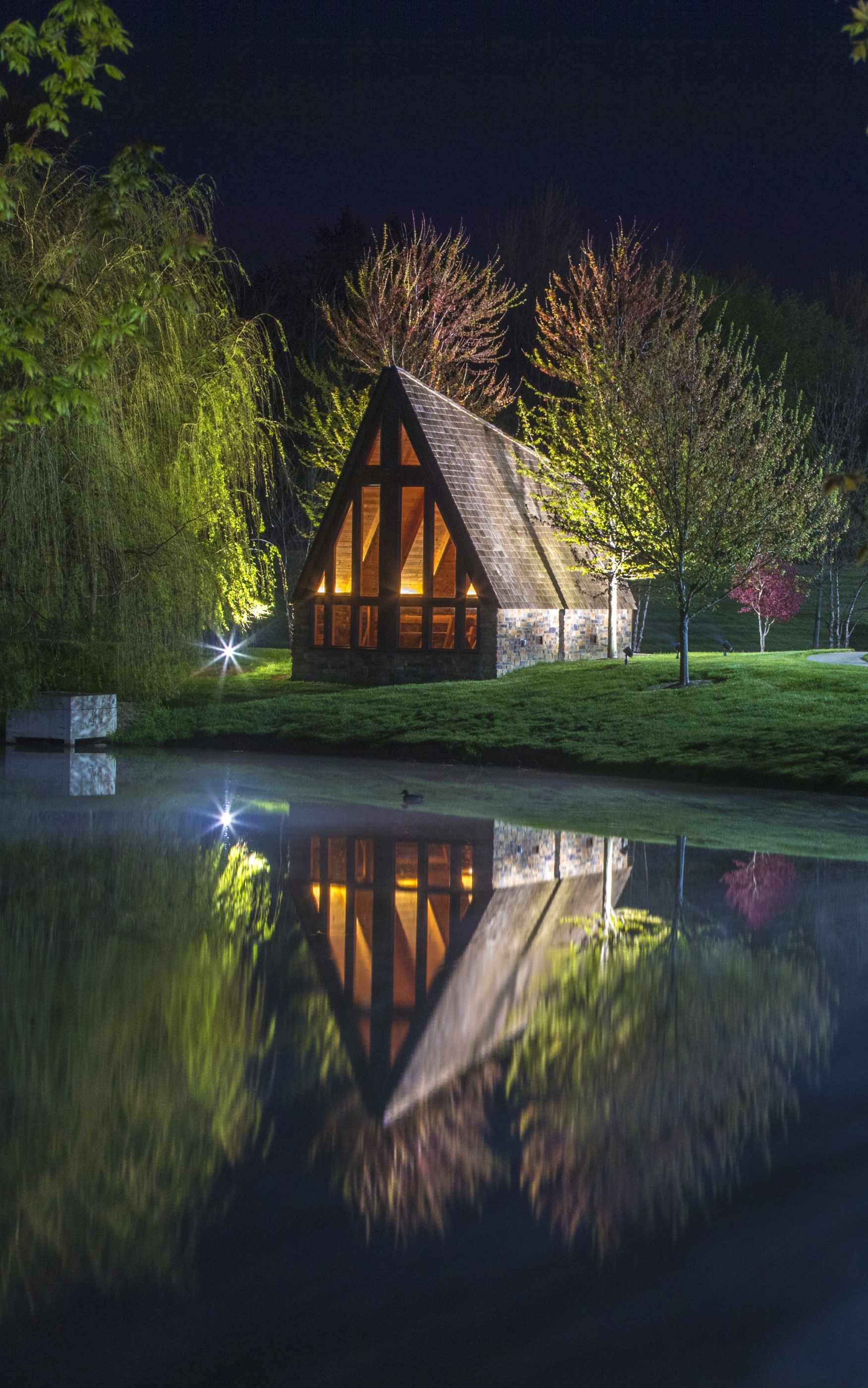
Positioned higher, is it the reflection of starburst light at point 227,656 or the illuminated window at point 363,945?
the reflection of starburst light at point 227,656

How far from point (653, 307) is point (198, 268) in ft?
65.2

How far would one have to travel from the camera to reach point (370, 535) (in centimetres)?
3150

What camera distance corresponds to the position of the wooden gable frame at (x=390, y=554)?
Result: 98.8 feet

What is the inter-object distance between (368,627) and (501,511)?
153 inches

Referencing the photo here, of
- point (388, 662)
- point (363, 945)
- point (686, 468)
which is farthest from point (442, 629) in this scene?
point (363, 945)

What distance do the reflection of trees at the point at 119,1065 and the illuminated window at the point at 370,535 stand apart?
70.4ft

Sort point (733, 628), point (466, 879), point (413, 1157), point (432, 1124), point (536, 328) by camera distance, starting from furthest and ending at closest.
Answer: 1. point (536, 328)
2. point (733, 628)
3. point (466, 879)
4. point (432, 1124)
5. point (413, 1157)

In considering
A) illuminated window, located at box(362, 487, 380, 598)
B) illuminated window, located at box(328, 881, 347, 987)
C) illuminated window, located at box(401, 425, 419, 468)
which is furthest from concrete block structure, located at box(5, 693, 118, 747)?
illuminated window, located at box(401, 425, 419, 468)

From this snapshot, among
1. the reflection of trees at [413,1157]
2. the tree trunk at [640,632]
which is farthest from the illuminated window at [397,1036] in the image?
the tree trunk at [640,632]

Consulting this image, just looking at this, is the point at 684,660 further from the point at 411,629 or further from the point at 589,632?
the point at 589,632

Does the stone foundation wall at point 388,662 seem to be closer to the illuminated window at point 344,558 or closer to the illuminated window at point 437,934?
the illuminated window at point 344,558

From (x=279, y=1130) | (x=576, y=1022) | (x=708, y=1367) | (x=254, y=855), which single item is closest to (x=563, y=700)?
(x=254, y=855)

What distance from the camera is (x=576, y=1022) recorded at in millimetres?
6586

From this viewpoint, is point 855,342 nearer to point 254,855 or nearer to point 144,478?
point 144,478
